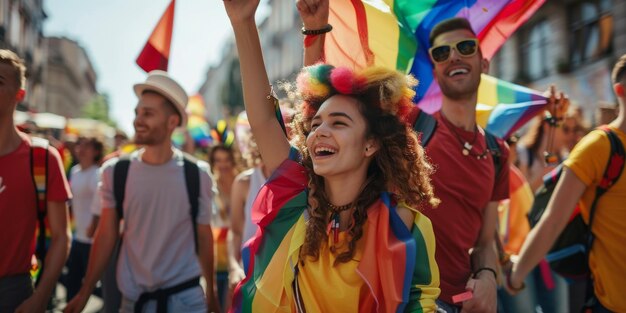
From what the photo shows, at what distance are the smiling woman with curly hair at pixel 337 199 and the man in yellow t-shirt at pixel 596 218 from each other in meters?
1.12

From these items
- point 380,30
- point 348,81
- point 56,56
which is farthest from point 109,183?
point 56,56

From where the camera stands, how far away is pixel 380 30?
3662 mm

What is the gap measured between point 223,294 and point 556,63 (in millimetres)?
15118

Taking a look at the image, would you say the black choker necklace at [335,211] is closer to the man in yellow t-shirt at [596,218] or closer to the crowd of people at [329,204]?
the crowd of people at [329,204]

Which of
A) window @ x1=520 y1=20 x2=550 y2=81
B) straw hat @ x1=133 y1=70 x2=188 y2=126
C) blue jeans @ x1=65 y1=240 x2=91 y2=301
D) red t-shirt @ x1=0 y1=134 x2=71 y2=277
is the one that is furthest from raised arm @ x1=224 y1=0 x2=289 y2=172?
window @ x1=520 y1=20 x2=550 y2=81

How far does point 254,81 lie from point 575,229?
207 cm

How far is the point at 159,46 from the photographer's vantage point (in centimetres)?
486

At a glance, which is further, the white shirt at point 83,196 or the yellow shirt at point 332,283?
the white shirt at point 83,196

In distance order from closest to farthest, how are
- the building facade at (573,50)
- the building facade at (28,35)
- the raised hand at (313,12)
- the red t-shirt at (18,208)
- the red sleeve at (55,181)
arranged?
the raised hand at (313,12) → the red t-shirt at (18,208) → the red sleeve at (55,181) → the building facade at (573,50) → the building facade at (28,35)

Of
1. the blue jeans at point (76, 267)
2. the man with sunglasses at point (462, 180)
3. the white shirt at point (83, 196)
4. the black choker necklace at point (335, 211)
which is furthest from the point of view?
the white shirt at point (83, 196)

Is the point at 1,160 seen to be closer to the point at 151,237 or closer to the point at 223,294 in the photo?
the point at 151,237

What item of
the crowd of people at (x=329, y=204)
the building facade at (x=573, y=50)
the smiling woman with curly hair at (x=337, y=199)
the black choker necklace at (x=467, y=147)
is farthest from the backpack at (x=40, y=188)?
the building facade at (x=573, y=50)

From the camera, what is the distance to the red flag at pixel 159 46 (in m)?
4.82

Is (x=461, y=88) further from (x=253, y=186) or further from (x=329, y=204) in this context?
(x=253, y=186)
